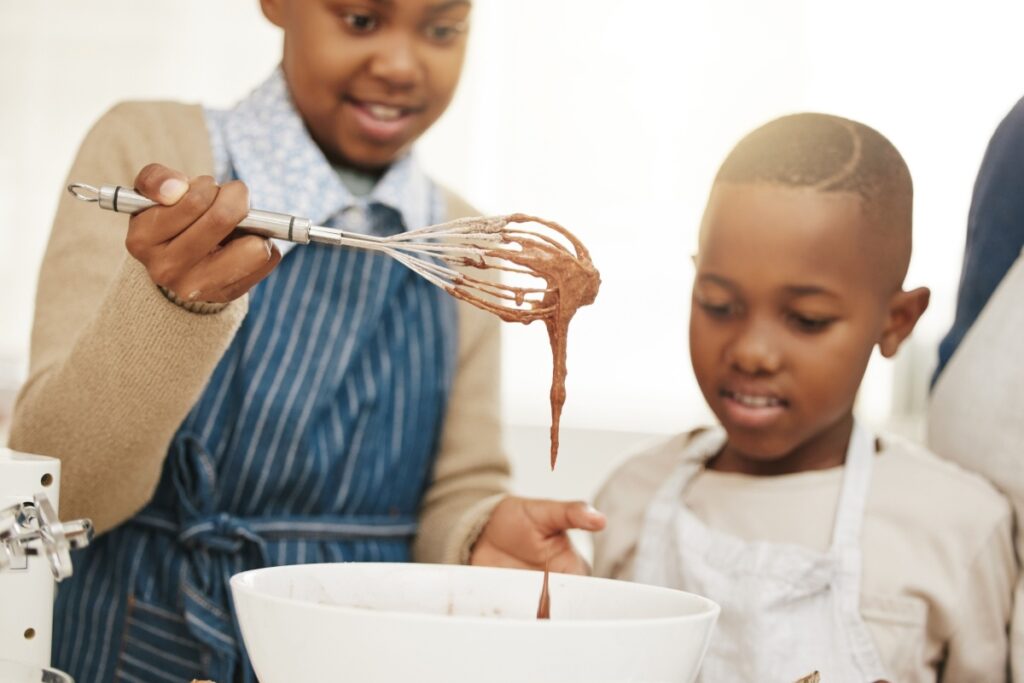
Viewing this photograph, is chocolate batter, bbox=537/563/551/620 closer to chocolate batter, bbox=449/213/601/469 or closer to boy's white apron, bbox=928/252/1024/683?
chocolate batter, bbox=449/213/601/469

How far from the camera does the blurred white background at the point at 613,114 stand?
10.1ft

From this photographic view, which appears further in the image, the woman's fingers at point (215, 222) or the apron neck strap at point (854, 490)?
the apron neck strap at point (854, 490)

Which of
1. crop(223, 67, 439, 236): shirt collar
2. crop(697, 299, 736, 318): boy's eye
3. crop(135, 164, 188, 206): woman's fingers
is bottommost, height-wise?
crop(697, 299, 736, 318): boy's eye

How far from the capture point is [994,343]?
1.07 meters

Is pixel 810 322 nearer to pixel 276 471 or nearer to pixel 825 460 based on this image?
pixel 825 460

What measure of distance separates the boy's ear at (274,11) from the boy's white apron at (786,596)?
2.28 feet

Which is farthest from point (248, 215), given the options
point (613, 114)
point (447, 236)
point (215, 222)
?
point (613, 114)

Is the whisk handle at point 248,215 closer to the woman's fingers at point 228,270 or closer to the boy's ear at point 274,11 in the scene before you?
the woman's fingers at point 228,270

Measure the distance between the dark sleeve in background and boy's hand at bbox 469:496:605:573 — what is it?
449mm

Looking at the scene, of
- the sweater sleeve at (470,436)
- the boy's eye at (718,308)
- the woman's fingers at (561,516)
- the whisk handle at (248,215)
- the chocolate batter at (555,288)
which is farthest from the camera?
the sweater sleeve at (470,436)

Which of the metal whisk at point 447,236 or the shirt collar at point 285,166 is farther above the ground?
the shirt collar at point 285,166

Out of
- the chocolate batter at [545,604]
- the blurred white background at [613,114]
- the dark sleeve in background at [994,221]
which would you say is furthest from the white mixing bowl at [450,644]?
the blurred white background at [613,114]

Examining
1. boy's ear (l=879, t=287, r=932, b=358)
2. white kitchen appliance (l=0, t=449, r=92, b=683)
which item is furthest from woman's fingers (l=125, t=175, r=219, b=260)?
boy's ear (l=879, t=287, r=932, b=358)

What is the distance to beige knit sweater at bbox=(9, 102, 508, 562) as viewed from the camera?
89 cm
